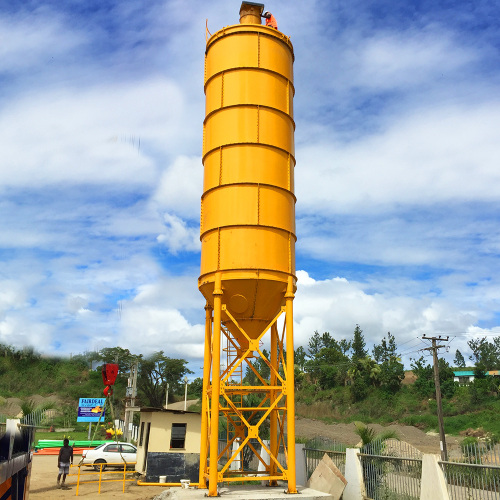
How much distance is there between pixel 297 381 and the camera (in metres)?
71.1

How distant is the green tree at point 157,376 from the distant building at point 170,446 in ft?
135

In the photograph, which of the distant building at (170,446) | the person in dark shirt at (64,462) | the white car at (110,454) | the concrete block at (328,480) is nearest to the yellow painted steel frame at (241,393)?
the concrete block at (328,480)

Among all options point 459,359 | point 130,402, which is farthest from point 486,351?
point 130,402

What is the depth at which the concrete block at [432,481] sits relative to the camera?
36.6 feet

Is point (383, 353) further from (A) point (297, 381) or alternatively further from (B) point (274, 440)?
(B) point (274, 440)

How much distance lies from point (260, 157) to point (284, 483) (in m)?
10.6

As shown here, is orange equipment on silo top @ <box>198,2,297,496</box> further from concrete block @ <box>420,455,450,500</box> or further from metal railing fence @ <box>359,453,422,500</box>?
concrete block @ <box>420,455,450,500</box>

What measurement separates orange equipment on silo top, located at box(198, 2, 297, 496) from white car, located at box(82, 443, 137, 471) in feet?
35.1

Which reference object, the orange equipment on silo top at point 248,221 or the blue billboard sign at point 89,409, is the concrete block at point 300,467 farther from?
the blue billboard sign at point 89,409

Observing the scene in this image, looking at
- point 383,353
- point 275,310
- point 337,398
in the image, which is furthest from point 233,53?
point 383,353

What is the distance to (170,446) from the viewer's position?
2058cm

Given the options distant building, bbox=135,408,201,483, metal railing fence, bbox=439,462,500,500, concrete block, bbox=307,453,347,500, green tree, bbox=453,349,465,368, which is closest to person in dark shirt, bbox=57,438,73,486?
distant building, bbox=135,408,201,483

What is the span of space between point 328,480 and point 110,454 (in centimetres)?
1325

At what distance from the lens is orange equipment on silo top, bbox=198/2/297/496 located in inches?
550
